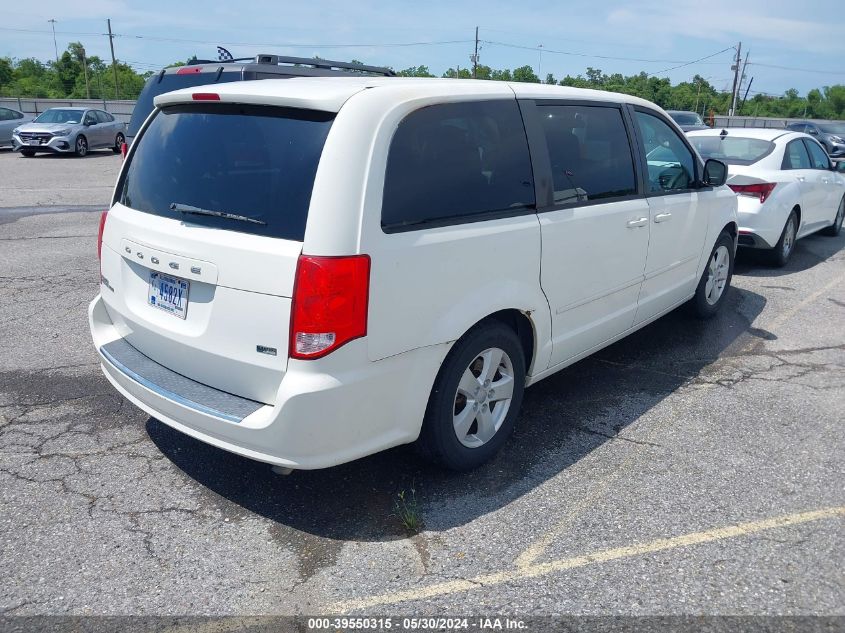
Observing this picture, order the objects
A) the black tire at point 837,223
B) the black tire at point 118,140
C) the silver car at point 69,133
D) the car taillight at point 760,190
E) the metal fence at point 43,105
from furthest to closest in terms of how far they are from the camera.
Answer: the metal fence at point 43,105
the black tire at point 118,140
the silver car at point 69,133
the black tire at point 837,223
the car taillight at point 760,190

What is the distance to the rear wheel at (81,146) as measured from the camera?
22.4 meters

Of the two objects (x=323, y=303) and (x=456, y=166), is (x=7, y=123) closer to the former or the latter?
(x=456, y=166)

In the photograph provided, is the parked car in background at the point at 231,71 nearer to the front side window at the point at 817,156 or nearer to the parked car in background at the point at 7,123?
the front side window at the point at 817,156

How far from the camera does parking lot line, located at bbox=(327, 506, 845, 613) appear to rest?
2877 mm

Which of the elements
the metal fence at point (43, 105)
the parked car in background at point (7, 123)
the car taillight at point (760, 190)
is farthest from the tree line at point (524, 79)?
the car taillight at point (760, 190)

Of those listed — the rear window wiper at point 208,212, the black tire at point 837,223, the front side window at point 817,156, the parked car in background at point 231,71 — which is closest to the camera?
the rear window wiper at point 208,212

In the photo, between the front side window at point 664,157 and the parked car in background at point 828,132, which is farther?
the parked car in background at point 828,132

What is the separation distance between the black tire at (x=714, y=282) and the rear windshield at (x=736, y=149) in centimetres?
276

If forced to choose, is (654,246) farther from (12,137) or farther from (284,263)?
(12,137)

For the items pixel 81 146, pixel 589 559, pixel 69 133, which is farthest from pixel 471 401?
pixel 81 146

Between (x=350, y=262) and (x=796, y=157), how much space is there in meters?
8.32

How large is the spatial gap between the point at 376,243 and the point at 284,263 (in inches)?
15.2

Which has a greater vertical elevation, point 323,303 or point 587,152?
point 587,152

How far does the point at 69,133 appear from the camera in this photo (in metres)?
22.0
